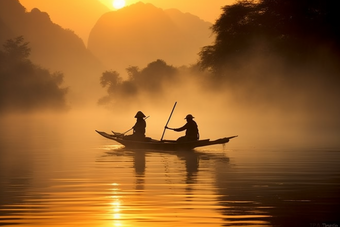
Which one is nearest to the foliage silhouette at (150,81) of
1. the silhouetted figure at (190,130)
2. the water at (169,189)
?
the silhouetted figure at (190,130)

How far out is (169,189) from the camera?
712 inches

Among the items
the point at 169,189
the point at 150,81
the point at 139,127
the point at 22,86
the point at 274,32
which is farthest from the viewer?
the point at 150,81

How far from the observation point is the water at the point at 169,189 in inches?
546

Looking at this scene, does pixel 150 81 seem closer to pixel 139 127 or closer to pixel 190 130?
pixel 139 127

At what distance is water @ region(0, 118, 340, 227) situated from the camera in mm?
13859

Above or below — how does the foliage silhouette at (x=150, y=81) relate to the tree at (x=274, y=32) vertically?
above

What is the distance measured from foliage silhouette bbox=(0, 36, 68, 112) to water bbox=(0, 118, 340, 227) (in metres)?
90.8

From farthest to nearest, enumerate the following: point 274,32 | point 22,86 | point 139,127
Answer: point 22,86
point 274,32
point 139,127

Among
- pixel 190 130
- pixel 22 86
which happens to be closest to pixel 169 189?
pixel 190 130

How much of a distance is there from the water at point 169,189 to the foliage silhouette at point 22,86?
9075cm

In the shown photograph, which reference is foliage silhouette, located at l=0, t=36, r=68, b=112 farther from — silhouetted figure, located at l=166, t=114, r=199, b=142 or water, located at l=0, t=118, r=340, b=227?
silhouetted figure, located at l=166, t=114, r=199, b=142

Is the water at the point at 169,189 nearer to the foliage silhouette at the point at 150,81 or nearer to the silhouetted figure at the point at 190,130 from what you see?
the silhouetted figure at the point at 190,130

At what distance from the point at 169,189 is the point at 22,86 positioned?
106m

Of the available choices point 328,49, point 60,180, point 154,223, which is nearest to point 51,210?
point 154,223
